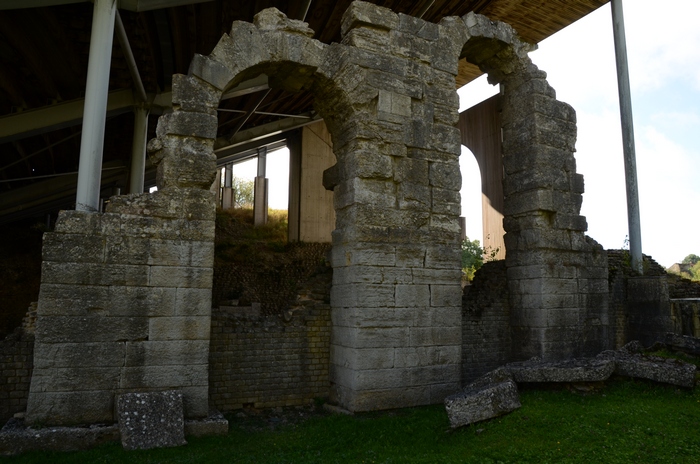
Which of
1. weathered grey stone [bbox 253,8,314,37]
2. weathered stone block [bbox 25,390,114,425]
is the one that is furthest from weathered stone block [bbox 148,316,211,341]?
weathered grey stone [bbox 253,8,314,37]

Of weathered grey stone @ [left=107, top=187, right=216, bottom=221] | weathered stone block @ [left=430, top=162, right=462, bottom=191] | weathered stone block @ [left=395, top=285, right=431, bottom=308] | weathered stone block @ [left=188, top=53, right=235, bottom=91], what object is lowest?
→ weathered stone block @ [left=395, top=285, right=431, bottom=308]

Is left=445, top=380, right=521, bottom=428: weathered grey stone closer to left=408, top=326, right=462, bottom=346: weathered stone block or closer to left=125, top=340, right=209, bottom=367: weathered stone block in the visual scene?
left=408, top=326, right=462, bottom=346: weathered stone block

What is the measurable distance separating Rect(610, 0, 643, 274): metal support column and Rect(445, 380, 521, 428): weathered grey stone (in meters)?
8.01

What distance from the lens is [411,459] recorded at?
205 inches

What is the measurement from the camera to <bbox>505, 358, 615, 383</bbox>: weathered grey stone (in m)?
6.30

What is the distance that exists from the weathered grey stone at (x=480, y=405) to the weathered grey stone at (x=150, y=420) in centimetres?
301

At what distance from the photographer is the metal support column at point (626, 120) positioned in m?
12.4

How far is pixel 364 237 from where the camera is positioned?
24.2 feet

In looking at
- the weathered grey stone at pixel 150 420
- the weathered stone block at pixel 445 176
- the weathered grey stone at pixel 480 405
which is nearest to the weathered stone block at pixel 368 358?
the weathered grey stone at pixel 480 405

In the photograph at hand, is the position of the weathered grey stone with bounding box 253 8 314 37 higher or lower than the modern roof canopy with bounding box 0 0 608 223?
lower

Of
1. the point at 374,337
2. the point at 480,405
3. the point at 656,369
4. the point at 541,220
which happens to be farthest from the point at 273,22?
the point at 656,369

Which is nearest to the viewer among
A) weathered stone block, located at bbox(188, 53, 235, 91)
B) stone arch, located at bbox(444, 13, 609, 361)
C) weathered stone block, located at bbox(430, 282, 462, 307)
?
weathered stone block, located at bbox(188, 53, 235, 91)

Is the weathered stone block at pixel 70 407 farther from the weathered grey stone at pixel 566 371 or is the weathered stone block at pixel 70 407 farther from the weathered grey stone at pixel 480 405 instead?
the weathered grey stone at pixel 566 371

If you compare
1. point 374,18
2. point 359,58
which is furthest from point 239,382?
point 374,18
